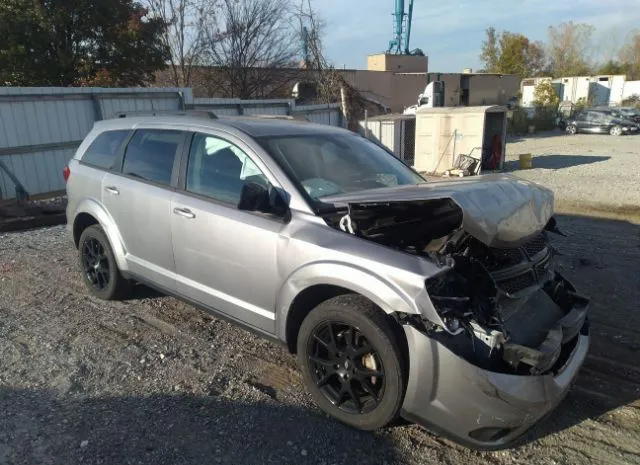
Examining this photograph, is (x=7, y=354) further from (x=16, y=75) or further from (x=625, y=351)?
(x=16, y=75)

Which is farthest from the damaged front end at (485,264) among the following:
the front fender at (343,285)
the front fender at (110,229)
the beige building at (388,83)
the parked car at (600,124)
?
the parked car at (600,124)

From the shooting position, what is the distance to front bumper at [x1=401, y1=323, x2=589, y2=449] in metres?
2.47

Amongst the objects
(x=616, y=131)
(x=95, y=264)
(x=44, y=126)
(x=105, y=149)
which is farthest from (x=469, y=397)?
(x=616, y=131)

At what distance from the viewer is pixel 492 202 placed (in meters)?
2.81

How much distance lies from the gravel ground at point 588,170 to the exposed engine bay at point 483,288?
7.82m

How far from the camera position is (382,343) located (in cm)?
267

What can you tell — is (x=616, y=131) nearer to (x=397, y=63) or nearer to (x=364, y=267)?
A: (x=397, y=63)

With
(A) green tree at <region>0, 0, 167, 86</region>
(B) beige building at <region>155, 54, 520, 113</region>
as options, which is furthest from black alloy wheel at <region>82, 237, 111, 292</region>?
(B) beige building at <region>155, 54, 520, 113</region>

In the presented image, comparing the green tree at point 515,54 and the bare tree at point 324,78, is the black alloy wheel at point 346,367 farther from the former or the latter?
the green tree at point 515,54

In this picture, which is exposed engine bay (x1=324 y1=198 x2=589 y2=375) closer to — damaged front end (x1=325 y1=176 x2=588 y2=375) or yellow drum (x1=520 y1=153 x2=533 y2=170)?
damaged front end (x1=325 y1=176 x2=588 y2=375)

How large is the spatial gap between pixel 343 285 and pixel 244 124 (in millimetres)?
1694

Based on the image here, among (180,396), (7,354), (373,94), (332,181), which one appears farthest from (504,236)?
(373,94)

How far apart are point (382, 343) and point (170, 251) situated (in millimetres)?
2047

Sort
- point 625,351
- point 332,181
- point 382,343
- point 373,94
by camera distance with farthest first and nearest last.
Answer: point 373,94 → point 625,351 → point 332,181 → point 382,343
